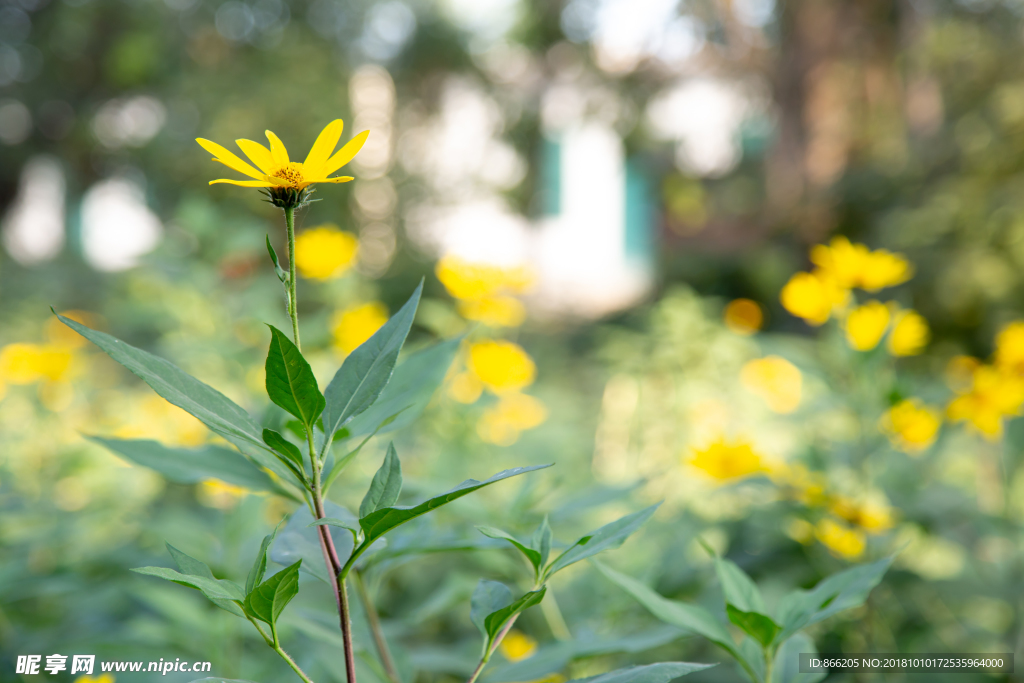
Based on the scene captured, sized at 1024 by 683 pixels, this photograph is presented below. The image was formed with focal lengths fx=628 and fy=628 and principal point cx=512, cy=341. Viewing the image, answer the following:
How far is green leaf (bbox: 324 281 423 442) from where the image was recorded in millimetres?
285

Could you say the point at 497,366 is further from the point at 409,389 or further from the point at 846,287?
the point at 409,389

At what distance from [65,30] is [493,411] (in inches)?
234

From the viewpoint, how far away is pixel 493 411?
144 centimetres

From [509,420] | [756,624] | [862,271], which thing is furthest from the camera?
[509,420]

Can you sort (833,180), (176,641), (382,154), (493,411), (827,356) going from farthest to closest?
1. (382,154)
2. (833,180)
3. (493,411)
4. (827,356)
5. (176,641)

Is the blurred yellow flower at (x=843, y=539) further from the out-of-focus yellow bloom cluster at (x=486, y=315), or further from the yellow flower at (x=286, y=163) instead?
the yellow flower at (x=286, y=163)

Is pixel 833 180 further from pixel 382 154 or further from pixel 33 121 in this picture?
pixel 33 121

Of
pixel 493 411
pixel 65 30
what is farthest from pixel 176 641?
pixel 65 30

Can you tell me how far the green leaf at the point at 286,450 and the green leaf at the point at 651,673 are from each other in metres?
0.17

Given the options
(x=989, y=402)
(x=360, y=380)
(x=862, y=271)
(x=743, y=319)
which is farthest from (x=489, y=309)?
(x=743, y=319)

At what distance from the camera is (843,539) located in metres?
0.79

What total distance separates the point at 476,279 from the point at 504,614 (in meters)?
0.89

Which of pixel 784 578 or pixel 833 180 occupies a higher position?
pixel 833 180

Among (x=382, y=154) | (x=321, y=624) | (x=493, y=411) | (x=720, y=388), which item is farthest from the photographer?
(x=382, y=154)
